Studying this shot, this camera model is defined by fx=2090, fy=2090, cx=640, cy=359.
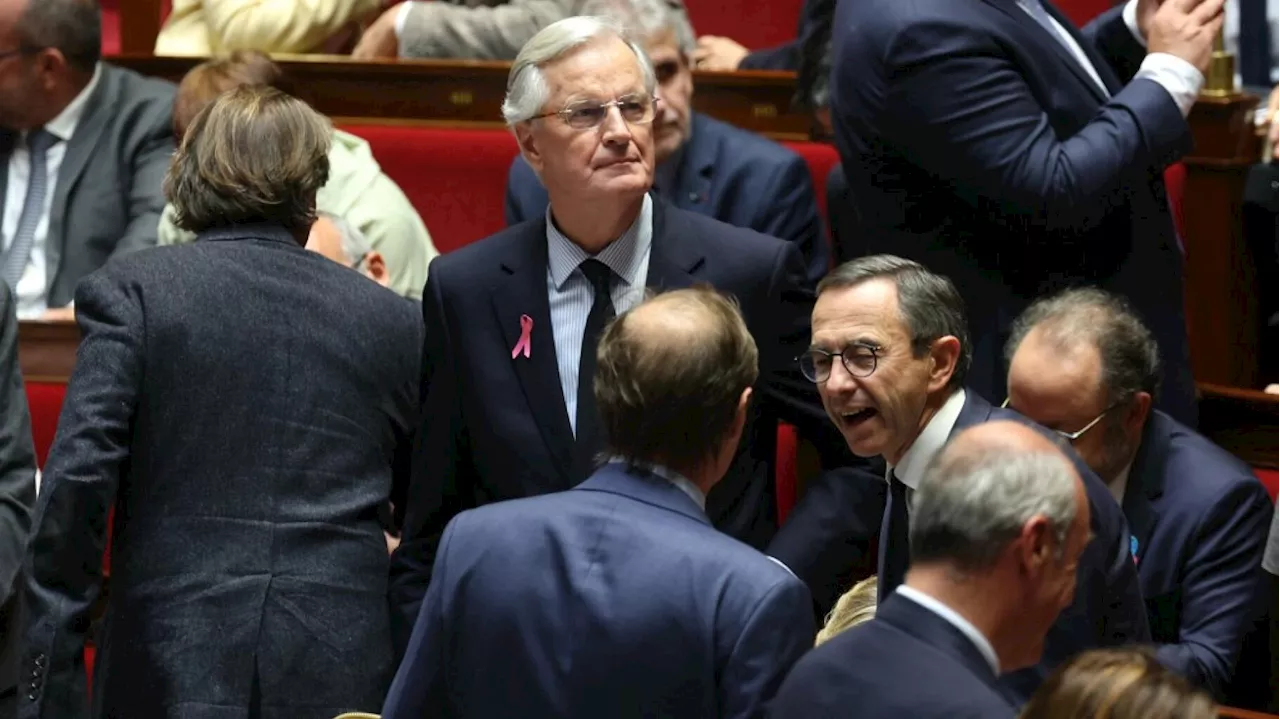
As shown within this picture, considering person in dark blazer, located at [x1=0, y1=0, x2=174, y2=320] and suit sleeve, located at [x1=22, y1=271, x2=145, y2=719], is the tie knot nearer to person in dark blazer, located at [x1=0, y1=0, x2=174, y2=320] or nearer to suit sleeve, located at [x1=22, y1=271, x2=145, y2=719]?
suit sleeve, located at [x1=22, y1=271, x2=145, y2=719]

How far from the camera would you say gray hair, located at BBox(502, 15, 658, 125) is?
2.78 metres

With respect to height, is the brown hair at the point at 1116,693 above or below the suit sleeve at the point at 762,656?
above

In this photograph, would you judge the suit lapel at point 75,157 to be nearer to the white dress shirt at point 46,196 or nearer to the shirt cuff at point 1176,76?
the white dress shirt at point 46,196

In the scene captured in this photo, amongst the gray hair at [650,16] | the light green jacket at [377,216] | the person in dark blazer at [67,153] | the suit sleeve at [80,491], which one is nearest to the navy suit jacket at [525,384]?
the suit sleeve at [80,491]

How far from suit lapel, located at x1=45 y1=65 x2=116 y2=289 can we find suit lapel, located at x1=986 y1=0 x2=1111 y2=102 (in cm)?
201

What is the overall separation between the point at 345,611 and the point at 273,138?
2.03ft

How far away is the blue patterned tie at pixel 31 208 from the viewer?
4.09 meters

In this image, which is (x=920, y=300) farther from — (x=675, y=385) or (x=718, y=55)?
(x=718, y=55)

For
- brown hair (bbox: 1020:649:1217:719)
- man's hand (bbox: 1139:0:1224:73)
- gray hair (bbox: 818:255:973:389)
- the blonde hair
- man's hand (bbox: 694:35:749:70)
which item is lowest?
man's hand (bbox: 694:35:749:70)

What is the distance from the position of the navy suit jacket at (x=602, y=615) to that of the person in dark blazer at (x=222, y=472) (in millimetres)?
493

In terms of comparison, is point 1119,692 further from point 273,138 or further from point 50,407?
point 50,407

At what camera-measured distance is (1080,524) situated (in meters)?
1.92

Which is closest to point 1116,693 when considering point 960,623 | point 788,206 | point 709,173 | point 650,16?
point 960,623

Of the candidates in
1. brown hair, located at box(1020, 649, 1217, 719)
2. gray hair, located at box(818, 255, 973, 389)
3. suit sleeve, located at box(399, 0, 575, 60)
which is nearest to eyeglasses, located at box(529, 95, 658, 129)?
gray hair, located at box(818, 255, 973, 389)
